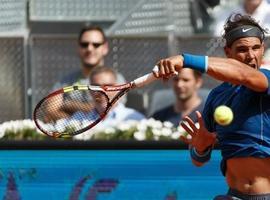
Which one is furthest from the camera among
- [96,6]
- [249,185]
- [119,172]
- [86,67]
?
[96,6]

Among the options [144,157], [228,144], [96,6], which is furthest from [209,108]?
[96,6]

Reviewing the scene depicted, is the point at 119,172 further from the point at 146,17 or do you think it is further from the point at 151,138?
the point at 146,17

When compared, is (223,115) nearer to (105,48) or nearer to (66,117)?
(66,117)

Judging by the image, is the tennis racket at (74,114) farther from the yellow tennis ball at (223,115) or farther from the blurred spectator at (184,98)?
the blurred spectator at (184,98)

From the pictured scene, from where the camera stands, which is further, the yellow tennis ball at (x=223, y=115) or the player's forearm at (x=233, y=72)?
the yellow tennis ball at (x=223, y=115)

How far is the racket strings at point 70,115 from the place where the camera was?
499 centimetres

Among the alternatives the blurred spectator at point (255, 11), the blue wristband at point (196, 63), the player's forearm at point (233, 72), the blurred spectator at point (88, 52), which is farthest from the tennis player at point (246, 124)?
the blurred spectator at point (255, 11)

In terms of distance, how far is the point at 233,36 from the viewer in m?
4.66

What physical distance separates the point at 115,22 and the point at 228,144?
4.12 meters

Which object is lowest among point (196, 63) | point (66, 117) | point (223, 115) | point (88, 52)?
point (66, 117)

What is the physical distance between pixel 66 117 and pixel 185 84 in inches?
87.7

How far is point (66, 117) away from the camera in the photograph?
5312mm

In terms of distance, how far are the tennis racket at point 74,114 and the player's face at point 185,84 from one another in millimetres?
2007

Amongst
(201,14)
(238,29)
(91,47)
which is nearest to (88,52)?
(91,47)
